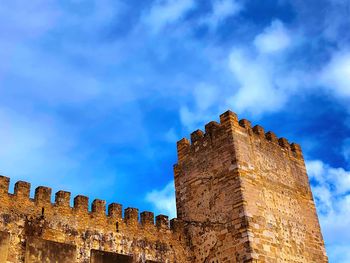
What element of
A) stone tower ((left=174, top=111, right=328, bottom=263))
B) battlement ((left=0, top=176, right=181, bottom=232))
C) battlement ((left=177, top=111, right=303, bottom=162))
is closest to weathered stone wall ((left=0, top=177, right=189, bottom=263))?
battlement ((left=0, top=176, right=181, bottom=232))

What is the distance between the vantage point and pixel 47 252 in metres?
12.1

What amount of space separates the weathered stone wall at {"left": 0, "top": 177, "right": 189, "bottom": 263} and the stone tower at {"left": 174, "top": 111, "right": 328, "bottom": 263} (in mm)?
1171

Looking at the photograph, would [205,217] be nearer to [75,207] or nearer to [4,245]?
[75,207]

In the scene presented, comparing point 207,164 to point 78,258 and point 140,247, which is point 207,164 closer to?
point 140,247

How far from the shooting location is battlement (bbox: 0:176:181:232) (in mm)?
13148

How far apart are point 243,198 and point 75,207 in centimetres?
508

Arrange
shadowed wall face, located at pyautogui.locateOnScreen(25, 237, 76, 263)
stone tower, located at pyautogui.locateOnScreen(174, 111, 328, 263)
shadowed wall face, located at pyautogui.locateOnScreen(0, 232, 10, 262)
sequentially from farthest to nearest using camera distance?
stone tower, located at pyautogui.locateOnScreen(174, 111, 328, 263)
shadowed wall face, located at pyautogui.locateOnScreen(25, 237, 76, 263)
shadowed wall face, located at pyautogui.locateOnScreen(0, 232, 10, 262)

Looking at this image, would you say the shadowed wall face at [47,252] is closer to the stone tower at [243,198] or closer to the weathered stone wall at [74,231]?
the weathered stone wall at [74,231]

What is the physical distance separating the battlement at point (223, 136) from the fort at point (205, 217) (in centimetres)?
4

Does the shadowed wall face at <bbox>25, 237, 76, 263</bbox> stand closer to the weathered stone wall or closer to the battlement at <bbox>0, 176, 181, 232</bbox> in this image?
the weathered stone wall

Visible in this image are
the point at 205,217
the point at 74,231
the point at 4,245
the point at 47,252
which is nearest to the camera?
the point at 4,245

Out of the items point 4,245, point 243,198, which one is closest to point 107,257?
point 4,245

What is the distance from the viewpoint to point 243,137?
17156mm

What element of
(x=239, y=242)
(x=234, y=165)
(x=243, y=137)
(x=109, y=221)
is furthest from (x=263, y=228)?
(x=109, y=221)
